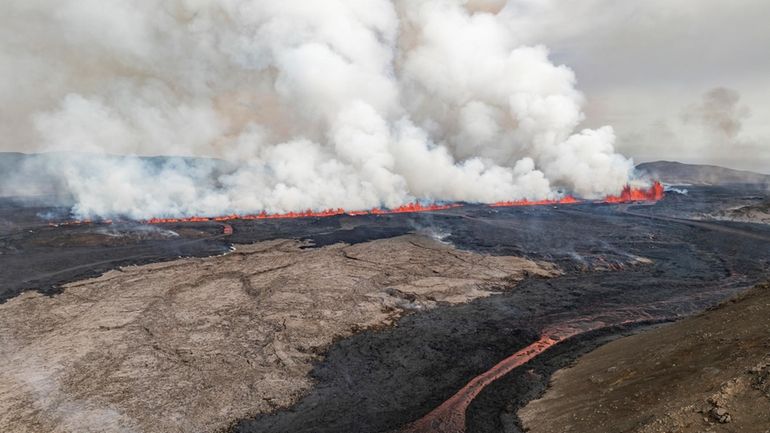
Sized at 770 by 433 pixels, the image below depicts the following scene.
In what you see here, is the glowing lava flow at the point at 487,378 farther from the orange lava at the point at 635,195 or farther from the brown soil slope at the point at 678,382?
the orange lava at the point at 635,195

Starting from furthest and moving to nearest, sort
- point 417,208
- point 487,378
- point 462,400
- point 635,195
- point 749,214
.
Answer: point 635,195
point 417,208
point 749,214
point 487,378
point 462,400

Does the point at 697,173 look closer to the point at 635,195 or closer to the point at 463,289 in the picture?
the point at 635,195

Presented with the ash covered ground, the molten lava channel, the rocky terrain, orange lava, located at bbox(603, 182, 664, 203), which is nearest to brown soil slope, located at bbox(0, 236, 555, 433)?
the ash covered ground

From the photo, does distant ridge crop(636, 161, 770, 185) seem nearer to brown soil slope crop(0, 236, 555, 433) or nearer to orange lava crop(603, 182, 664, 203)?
orange lava crop(603, 182, 664, 203)

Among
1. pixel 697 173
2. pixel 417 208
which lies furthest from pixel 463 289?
pixel 697 173

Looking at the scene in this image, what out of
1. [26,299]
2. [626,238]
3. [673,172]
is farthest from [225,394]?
[673,172]

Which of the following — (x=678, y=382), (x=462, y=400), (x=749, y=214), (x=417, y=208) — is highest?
(x=417, y=208)

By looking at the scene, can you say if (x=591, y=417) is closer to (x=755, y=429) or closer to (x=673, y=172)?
(x=755, y=429)
